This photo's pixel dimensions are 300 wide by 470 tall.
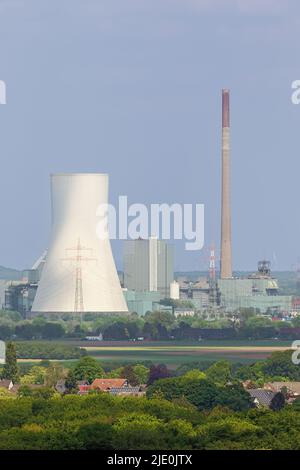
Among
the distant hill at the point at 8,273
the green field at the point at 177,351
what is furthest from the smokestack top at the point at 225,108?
the distant hill at the point at 8,273

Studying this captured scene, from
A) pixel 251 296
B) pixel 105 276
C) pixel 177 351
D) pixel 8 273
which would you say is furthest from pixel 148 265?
pixel 8 273

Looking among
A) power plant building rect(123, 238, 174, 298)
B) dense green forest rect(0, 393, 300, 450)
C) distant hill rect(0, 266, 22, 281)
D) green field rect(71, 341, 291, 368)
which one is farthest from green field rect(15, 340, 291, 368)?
distant hill rect(0, 266, 22, 281)

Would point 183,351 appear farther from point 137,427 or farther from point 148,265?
point 137,427

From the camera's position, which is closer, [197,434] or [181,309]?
[197,434]

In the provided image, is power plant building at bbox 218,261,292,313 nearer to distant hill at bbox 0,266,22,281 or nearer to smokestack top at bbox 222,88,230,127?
smokestack top at bbox 222,88,230,127

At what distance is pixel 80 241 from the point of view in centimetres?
9050

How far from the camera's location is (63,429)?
130 feet

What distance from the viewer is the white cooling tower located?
294ft
